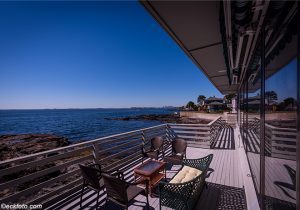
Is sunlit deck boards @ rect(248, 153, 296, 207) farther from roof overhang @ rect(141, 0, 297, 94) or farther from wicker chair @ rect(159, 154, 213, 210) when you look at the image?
wicker chair @ rect(159, 154, 213, 210)

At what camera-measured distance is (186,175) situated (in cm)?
257

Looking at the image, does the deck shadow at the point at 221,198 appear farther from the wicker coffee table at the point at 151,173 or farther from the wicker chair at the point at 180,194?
the wicker coffee table at the point at 151,173

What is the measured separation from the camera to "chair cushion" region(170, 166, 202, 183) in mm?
2451

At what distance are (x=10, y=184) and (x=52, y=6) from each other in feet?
20.7

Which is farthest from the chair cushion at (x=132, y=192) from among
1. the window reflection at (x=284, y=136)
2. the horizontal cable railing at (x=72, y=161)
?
the window reflection at (x=284, y=136)

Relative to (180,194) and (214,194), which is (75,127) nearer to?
(214,194)

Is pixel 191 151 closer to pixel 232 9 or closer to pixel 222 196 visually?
pixel 222 196

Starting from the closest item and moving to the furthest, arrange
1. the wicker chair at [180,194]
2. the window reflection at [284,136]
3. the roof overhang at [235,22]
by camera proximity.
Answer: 1. the window reflection at [284,136]
2. the roof overhang at [235,22]
3. the wicker chair at [180,194]

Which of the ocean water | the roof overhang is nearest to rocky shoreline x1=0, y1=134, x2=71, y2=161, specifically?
the ocean water

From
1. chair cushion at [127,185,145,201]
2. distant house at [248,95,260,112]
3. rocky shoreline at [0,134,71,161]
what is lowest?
rocky shoreline at [0,134,71,161]

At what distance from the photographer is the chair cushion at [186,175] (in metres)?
2.45

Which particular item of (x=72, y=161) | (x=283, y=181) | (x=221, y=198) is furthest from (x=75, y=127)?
(x=283, y=181)

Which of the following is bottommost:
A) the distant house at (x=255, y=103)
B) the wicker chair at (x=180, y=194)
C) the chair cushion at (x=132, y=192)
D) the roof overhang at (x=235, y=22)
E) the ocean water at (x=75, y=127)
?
the ocean water at (x=75, y=127)

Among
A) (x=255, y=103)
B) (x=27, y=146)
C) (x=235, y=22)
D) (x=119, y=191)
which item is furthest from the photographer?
(x=27, y=146)
